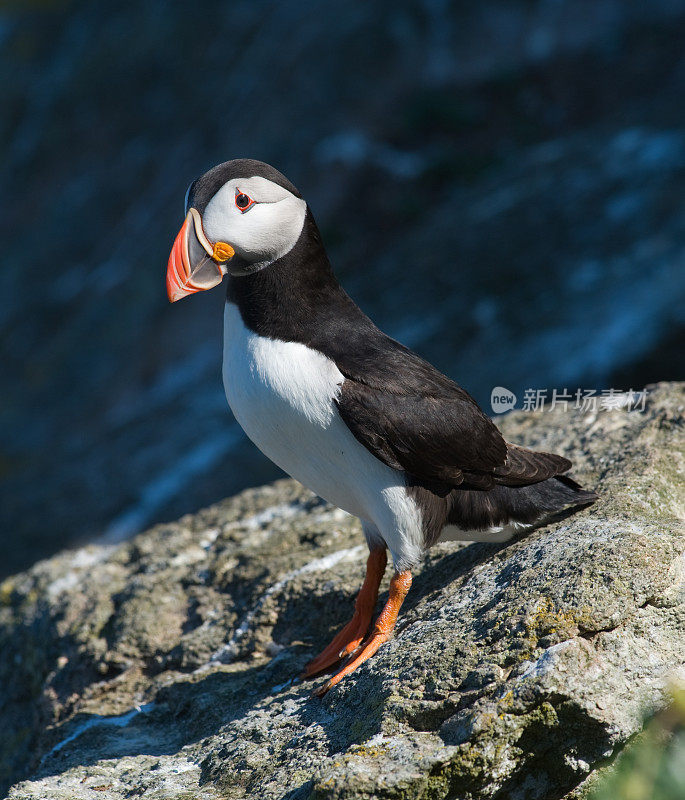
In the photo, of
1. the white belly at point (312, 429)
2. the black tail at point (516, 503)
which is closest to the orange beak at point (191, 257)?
the white belly at point (312, 429)

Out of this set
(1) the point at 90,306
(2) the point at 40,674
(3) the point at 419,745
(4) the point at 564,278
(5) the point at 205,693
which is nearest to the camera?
(3) the point at 419,745

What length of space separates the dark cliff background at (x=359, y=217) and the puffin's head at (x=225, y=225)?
5.17m

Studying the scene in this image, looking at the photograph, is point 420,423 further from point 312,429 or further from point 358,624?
point 358,624

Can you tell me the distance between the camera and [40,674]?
17.8ft

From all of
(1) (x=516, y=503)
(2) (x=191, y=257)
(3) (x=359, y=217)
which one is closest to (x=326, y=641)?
(1) (x=516, y=503)

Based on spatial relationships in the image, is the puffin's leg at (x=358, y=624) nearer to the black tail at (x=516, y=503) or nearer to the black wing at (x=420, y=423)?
the black tail at (x=516, y=503)

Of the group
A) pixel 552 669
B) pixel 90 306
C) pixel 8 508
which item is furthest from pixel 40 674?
pixel 90 306

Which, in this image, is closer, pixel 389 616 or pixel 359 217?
pixel 389 616

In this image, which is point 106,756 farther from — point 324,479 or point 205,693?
point 324,479

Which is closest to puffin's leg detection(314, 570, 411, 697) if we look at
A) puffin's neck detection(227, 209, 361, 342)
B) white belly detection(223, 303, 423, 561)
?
white belly detection(223, 303, 423, 561)

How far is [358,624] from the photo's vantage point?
434 centimetres

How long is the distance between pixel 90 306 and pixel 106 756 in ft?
37.2

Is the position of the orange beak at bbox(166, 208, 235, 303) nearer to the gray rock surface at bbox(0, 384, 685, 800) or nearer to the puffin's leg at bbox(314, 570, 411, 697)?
the puffin's leg at bbox(314, 570, 411, 697)

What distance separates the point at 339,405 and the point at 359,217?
9.28m
